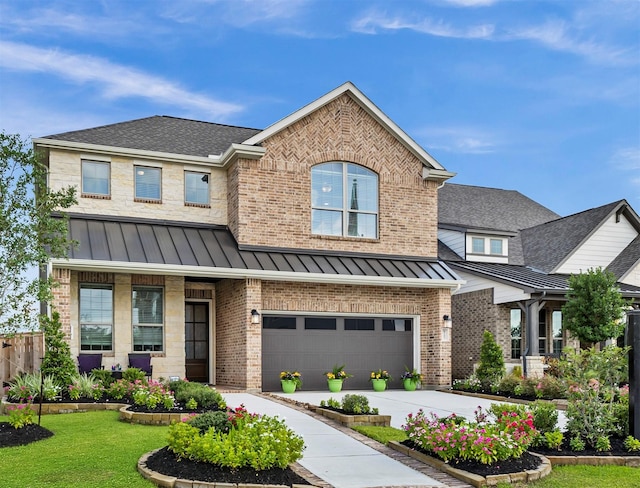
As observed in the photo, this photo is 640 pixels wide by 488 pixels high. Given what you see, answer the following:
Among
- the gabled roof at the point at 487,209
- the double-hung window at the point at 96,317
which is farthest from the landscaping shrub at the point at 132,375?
the gabled roof at the point at 487,209

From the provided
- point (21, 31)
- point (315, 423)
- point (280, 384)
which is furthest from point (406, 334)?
point (21, 31)

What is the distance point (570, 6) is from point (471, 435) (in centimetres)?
1443

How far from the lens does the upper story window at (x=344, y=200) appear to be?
20906 millimetres

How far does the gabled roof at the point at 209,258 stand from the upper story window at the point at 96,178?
2.70 ft

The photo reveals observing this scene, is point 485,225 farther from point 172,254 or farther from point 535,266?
point 172,254

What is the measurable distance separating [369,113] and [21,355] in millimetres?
12276

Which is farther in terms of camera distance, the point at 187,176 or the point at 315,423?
the point at 187,176

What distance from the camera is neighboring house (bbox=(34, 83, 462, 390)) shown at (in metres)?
18.7

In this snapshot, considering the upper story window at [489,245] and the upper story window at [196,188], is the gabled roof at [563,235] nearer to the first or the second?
the upper story window at [489,245]

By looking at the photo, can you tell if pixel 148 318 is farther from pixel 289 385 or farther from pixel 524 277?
pixel 524 277

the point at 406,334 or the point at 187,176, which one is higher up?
the point at 187,176

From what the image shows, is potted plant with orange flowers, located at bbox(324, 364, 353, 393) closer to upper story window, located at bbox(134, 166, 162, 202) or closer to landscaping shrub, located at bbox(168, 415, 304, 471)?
upper story window, located at bbox(134, 166, 162, 202)

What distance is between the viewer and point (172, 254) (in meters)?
18.5

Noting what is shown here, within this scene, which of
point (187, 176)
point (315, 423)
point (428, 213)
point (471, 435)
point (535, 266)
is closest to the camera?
point (471, 435)
